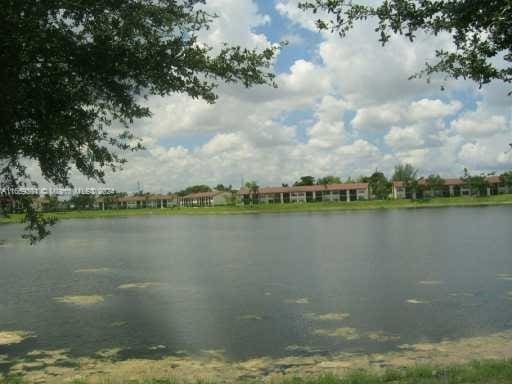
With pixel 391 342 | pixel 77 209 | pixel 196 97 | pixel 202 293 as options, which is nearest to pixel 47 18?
pixel 196 97

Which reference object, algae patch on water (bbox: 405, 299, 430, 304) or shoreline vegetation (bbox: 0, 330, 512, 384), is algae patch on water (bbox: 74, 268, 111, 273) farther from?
algae patch on water (bbox: 405, 299, 430, 304)

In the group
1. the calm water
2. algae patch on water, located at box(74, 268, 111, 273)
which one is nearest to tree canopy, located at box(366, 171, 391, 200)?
the calm water

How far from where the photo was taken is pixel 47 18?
806 cm

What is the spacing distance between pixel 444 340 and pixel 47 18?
44.1 ft

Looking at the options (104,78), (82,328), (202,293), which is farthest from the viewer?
(202,293)

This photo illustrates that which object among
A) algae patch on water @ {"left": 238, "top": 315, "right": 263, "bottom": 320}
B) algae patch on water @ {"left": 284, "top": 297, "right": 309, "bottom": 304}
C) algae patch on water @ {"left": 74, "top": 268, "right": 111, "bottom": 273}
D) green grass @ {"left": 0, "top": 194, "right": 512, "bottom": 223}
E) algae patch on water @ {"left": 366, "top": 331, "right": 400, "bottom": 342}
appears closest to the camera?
algae patch on water @ {"left": 366, "top": 331, "right": 400, "bottom": 342}

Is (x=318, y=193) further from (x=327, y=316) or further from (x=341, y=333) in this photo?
(x=341, y=333)

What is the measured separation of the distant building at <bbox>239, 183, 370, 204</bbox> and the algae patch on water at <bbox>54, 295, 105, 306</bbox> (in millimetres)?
158464

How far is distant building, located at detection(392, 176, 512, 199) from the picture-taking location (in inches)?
6436

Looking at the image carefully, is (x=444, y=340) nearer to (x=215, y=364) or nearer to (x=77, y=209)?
(x=215, y=364)

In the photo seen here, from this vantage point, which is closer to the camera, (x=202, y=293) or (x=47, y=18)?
(x=47, y=18)

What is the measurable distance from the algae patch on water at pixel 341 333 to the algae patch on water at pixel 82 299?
11.1 m

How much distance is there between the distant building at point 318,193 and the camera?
182712 mm

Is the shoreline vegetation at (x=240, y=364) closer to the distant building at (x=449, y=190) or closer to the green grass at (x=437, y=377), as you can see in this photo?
the green grass at (x=437, y=377)
